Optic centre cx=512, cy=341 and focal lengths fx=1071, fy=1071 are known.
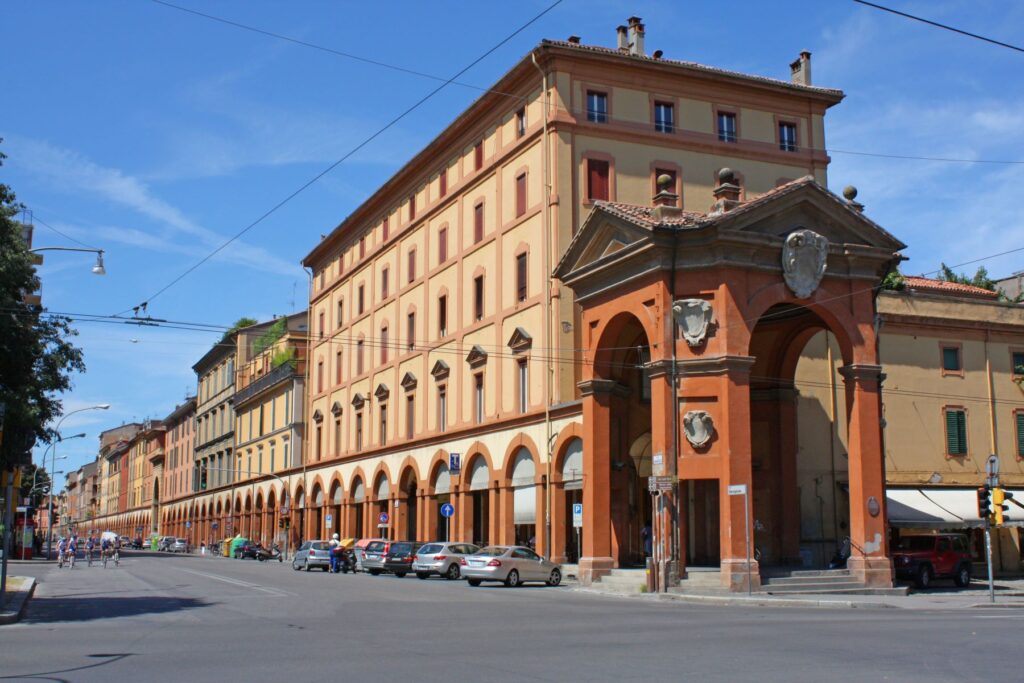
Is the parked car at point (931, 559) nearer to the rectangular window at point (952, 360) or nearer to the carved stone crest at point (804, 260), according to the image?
the carved stone crest at point (804, 260)

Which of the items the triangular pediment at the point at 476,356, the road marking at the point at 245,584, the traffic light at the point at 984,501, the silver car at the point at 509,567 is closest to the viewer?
the traffic light at the point at 984,501

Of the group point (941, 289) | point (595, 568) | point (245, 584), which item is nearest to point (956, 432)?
point (941, 289)

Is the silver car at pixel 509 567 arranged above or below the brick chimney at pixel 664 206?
below

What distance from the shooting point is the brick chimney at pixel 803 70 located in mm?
45750

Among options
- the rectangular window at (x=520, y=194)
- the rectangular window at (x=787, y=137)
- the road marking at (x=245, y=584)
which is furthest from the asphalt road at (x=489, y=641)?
the rectangular window at (x=787, y=137)

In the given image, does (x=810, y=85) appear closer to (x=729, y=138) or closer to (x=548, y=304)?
(x=729, y=138)

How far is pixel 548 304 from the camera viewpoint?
39.6 meters

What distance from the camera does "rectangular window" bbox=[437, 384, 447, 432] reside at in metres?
49.4

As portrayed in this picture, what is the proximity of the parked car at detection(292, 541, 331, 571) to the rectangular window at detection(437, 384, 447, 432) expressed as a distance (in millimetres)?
7359

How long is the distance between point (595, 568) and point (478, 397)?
50.3 feet

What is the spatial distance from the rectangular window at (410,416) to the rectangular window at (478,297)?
8.44m

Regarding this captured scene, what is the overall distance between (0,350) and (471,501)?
83.0 feet

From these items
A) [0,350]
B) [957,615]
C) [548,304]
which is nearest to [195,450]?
[548,304]

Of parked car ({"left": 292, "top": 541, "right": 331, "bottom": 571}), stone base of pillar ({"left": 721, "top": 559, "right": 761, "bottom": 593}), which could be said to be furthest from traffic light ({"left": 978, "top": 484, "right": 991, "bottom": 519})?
parked car ({"left": 292, "top": 541, "right": 331, "bottom": 571})
